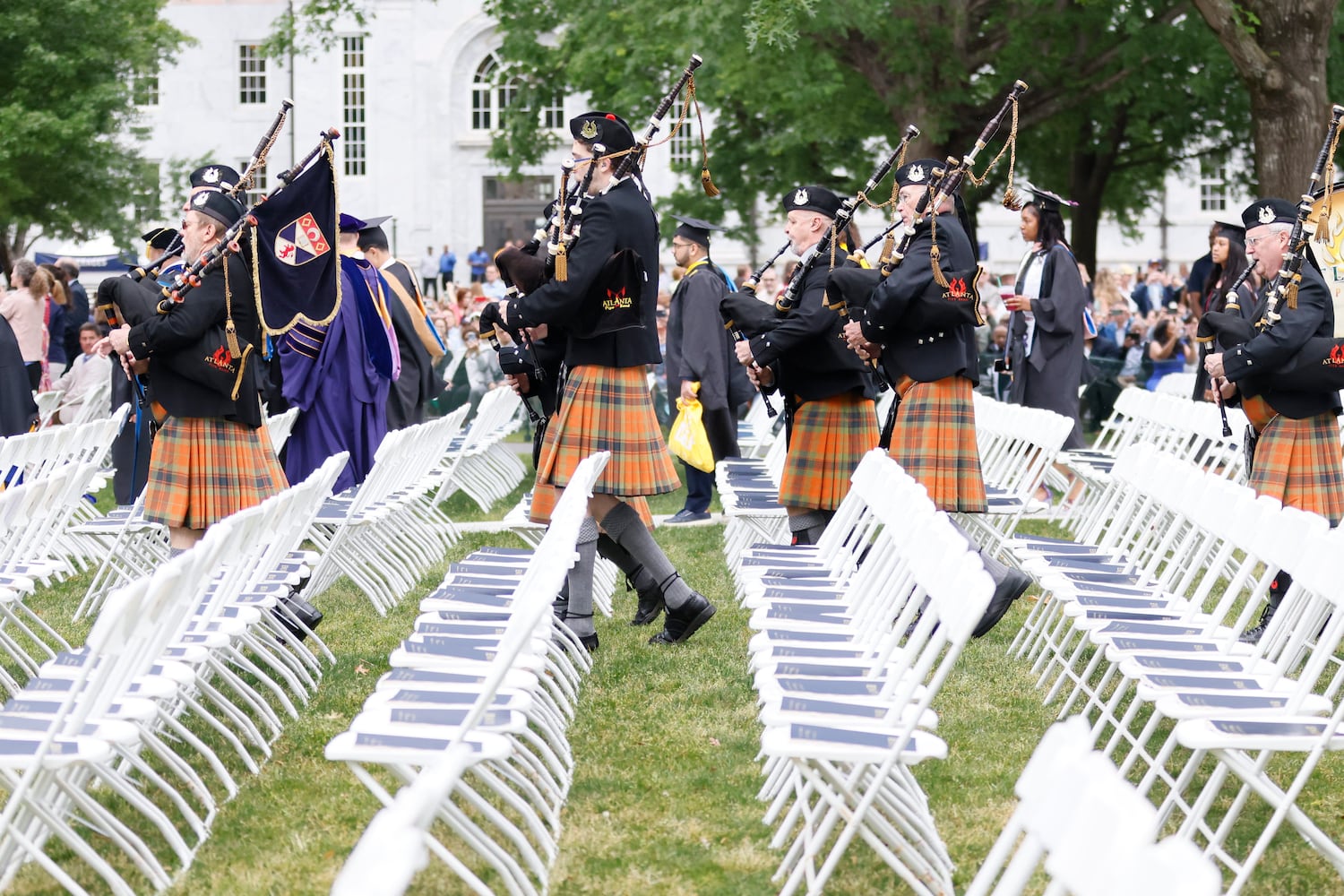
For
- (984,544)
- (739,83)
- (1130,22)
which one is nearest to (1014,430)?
(984,544)

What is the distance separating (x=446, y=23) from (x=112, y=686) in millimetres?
40450

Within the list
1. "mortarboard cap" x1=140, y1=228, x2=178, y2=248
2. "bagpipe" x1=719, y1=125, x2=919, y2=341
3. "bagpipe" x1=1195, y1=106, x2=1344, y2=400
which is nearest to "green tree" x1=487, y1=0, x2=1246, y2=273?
"mortarboard cap" x1=140, y1=228, x2=178, y2=248

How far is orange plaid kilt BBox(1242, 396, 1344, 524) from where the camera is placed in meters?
6.24

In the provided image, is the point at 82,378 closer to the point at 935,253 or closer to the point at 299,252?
the point at 299,252

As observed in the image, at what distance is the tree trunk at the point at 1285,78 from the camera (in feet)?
40.7

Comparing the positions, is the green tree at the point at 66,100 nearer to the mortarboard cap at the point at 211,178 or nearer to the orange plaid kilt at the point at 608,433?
the mortarboard cap at the point at 211,178

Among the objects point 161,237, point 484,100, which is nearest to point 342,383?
point 161,237

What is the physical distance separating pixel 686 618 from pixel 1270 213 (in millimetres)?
2609

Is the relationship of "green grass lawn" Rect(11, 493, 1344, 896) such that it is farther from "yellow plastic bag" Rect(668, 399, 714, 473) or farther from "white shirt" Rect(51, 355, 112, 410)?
"white shirt" Rect(51, 355, 112, 410)

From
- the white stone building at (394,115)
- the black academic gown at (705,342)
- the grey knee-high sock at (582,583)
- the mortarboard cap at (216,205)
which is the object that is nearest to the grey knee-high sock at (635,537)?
the grey knee-high sock at (582,583)

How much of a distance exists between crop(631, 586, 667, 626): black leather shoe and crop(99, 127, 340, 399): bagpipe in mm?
1653

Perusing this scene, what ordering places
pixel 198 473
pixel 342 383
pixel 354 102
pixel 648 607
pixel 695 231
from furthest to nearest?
pixel 354 102
pixel 695 231
pixel 342 383
pixel 648 607
pixel 198 473

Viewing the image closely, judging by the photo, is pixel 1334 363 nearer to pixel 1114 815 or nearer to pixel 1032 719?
pixel 1032 719

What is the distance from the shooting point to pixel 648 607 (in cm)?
672
